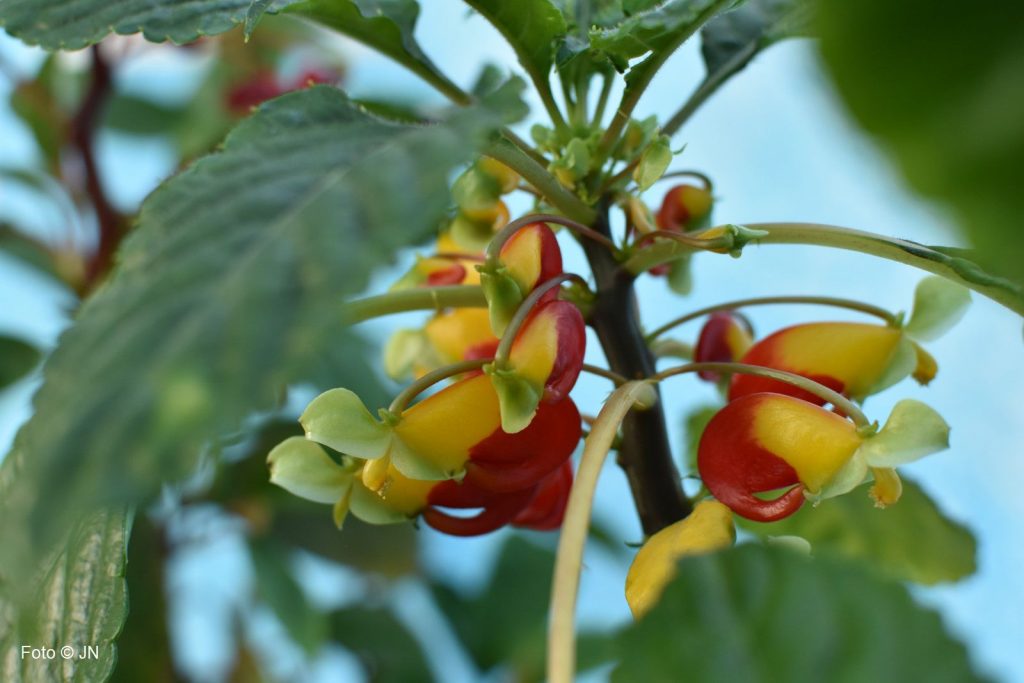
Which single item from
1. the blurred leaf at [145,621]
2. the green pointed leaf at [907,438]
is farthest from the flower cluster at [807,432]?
the blurred leaf at [145,621]

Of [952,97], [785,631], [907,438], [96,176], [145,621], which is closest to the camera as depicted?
[952,97]

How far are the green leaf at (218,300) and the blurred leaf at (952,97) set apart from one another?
135 mm

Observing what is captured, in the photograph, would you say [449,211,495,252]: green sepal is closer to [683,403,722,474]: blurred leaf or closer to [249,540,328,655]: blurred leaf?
[683,403,722,474]: blurred leaf

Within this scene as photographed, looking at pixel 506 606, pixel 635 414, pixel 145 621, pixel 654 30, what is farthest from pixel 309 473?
pixel 506 606

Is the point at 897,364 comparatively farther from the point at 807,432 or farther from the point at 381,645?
the point at 381,645

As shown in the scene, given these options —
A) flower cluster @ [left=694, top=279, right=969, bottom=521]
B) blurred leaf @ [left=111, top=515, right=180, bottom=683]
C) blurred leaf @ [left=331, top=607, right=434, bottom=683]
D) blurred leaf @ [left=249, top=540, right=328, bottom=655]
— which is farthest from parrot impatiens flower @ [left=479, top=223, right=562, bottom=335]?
blurred leaf @ [left=331, top=607, right=434, bottom=683]

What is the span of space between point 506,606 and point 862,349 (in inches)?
38.8

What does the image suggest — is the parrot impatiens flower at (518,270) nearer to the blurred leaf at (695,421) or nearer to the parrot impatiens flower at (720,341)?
the parrot impatiens flower at (720,341)

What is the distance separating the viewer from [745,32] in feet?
2.07

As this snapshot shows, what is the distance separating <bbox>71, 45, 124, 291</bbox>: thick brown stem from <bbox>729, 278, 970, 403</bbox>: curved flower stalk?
2.94 feet

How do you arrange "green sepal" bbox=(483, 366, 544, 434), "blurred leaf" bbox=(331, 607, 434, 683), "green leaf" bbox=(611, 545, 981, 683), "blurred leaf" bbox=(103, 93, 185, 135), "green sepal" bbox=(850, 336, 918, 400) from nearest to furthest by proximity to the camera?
"green leaf" bbox=(611, 545, 981, 683) < "green sepal" bbox=(483, 366, 544, 434) < "green sepal" bbox=(850, 336, 918, 400) < "blurred leaf" bbox=(331, 607, 434, 683) < "blurred leaf" bbox=(103, 93, 185, 135)

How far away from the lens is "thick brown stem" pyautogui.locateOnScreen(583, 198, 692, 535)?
490mm

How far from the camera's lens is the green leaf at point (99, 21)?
0.48 meters

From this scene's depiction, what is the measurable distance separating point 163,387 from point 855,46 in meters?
0.18
